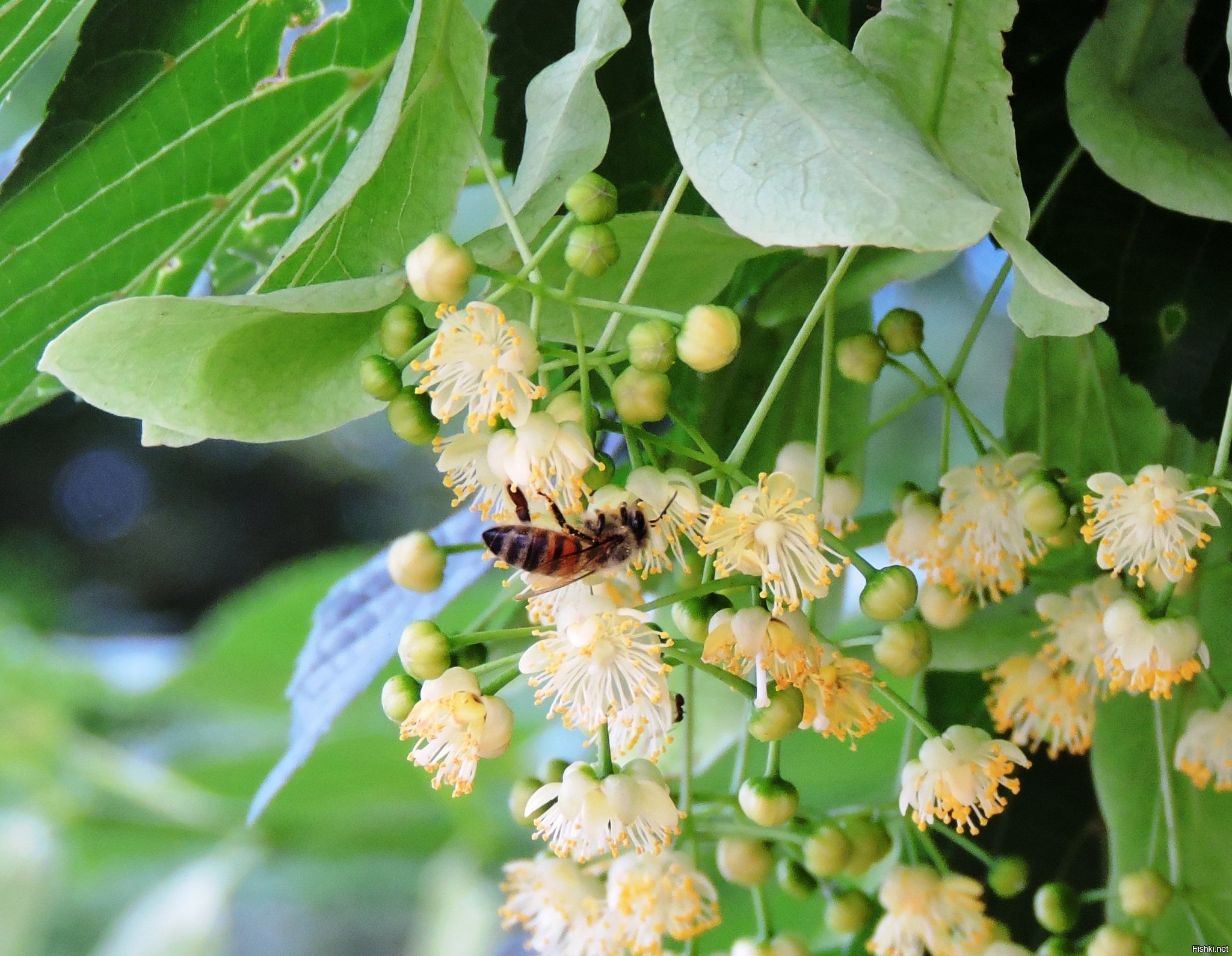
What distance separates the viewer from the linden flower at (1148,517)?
1.51ft

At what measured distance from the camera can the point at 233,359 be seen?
0.42 metres

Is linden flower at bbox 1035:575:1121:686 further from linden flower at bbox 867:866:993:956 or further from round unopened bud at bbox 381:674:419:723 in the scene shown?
round unopened bud at bbox 381:674:419:723

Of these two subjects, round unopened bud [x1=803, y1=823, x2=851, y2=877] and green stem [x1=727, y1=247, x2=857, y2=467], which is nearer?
green stem [x1=727, y1=247, x2=857, y2=467]

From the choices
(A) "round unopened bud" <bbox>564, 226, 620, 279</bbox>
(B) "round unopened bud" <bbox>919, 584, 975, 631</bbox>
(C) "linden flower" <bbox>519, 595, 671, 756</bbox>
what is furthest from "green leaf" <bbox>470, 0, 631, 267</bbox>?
(B) "round unopened bud" <bbox>919, 584, 975, 631</bbox>

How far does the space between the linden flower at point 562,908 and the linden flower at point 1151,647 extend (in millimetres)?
236

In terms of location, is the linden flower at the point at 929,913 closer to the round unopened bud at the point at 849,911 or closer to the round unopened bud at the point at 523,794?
the round unopened bud at the point at 849,911

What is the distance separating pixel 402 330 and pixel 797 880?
317mm

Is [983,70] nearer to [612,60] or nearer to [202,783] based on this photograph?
[612,60]

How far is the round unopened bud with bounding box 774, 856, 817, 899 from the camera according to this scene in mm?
562

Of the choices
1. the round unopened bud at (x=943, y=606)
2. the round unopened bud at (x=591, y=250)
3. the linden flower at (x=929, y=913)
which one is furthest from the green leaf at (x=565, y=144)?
the linden flower at (x=929, y=913)

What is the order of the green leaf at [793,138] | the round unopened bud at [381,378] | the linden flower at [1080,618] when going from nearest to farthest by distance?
the green leaf at [793,138]
the round unopened bud at [381,378]
the linden flower at [1080,618]

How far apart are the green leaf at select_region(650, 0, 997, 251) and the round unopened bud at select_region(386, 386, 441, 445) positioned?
13cm

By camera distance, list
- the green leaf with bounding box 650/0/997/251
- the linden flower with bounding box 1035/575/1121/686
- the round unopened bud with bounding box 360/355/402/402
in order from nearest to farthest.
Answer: the green leaf with bounding box 650/0/997/251 → the round unopened bud with bounding box 360/355/402/402 → the linden flower with bounding box 1035/575/1121/686

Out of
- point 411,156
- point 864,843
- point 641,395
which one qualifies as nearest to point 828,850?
point 864,843
